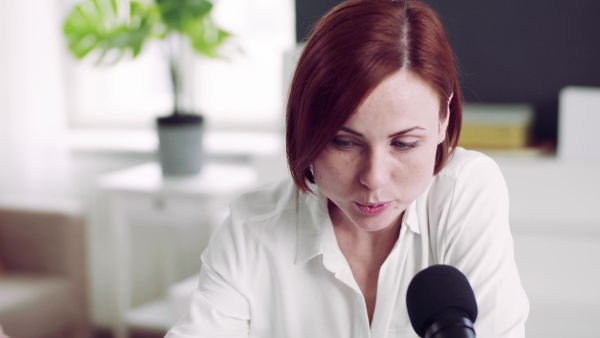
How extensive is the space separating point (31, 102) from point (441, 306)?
301 cm

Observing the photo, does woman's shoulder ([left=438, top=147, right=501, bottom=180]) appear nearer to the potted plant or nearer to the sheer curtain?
the potted plant

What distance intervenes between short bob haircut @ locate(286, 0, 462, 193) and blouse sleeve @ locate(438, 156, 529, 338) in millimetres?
209

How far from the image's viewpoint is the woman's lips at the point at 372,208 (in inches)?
42.5

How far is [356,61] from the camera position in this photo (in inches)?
39.0

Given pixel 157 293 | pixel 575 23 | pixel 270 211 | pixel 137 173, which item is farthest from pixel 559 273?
pixel 157 293

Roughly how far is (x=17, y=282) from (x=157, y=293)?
2.57 feet

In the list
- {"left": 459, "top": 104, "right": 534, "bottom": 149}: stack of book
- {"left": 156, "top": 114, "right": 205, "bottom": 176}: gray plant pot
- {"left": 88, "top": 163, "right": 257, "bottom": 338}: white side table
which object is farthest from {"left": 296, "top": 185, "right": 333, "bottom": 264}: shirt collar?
{"left": 156, "top": 114, "right": 205, "bottom": 176}: gray plant pot

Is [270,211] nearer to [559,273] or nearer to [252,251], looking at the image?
[252,251]

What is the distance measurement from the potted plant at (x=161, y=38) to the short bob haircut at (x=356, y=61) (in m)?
1.84

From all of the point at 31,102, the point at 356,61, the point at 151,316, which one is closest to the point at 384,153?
the point at 356,61

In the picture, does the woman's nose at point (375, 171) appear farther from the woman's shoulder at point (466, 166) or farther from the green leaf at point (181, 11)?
the green leaf at point (181, 11)

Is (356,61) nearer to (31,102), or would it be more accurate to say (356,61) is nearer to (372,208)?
(372,208)

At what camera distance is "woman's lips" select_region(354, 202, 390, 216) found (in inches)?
42.5

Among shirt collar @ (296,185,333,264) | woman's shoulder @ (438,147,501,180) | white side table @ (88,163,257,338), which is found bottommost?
white side table @ (88,163,257,338)
